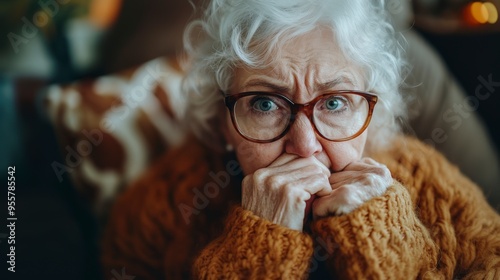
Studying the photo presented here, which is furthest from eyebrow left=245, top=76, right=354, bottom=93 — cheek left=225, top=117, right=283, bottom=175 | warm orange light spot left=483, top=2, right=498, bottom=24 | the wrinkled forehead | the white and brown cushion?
warm orange light spot left=483, top=2, right=498, bottom=24

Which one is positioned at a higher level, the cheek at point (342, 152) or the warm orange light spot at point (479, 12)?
the warm orange light spot at point (479, 12)

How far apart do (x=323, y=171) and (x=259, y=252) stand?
0.19 meters

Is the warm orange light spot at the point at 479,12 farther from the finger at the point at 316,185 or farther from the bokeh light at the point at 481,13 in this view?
the finger at the point at 316,185

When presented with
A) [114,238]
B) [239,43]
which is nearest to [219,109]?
[239,43]

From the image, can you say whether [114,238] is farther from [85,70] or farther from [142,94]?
[85,70]

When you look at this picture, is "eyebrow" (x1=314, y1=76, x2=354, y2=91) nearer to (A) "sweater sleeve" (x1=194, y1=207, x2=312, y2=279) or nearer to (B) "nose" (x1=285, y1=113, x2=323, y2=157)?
(B) "nose" (x1=285, y1=113, x2=323, y2=157)

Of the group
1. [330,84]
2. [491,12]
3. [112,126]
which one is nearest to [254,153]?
[330,84]

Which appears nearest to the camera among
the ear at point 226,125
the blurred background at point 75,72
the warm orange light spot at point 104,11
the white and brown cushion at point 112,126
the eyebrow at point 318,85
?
the eyebrow at point 318,85

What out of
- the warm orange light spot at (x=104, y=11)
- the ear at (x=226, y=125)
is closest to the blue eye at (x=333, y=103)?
the ear at (x=226, y=125)

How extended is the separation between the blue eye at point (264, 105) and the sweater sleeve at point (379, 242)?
0.24 metres

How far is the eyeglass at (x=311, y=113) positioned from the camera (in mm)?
852

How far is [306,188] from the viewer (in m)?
0.82

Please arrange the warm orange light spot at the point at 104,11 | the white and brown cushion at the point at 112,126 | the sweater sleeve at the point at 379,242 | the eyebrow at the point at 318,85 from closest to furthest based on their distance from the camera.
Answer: the sweater sleeve at the point at 379,242 < the eyebrow at the point at 318,85 < the white and brown cushion at the point at 112,126 < the warm orange light spot at the point at 104,11

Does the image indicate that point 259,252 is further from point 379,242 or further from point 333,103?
point 333,103
